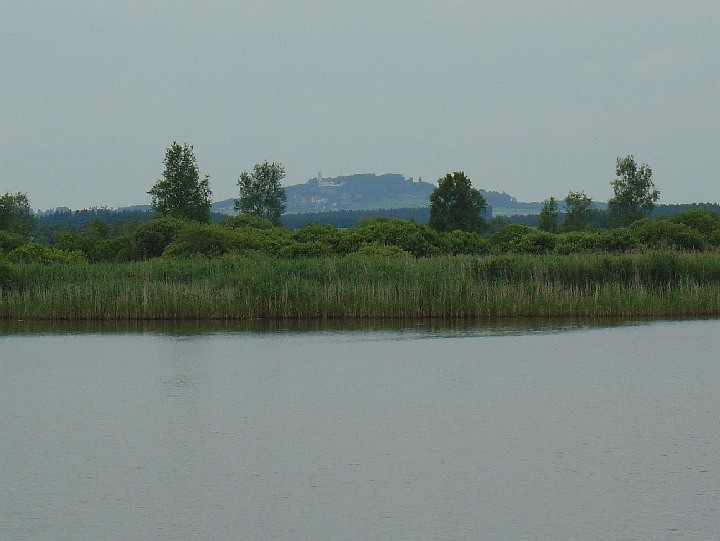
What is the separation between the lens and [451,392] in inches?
607

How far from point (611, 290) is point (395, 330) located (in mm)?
5759

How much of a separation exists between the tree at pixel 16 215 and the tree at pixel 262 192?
40.3ft

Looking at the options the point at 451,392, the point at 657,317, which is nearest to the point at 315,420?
the point at 451,392

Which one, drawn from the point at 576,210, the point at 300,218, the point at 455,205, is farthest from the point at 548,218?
the point at 300,218

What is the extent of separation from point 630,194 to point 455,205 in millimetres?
9603

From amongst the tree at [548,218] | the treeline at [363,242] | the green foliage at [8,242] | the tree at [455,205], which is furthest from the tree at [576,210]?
the green foliage at [8,242]

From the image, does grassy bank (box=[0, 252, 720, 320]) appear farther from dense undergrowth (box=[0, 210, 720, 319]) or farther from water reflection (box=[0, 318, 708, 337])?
water reflection (box=[0, 318, 708, 337])

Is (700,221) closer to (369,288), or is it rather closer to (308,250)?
(308,250)

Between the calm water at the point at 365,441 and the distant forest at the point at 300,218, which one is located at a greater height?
the distant forest at the point at 300,218

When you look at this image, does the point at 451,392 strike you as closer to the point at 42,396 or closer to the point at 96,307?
the point at 42,396

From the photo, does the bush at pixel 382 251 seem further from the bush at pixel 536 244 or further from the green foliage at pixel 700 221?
the green foliage at pixel 700 221

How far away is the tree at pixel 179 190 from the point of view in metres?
45.4

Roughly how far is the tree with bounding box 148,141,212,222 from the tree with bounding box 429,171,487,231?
10.3 metres

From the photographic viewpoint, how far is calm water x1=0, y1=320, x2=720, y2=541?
9203 millimetres
